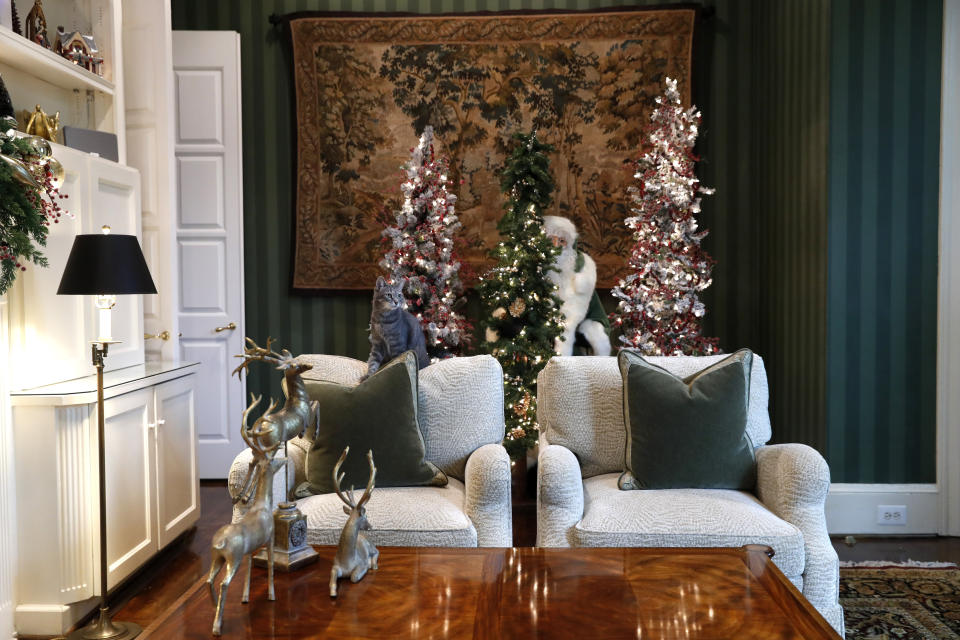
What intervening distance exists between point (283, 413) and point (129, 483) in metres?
1.71

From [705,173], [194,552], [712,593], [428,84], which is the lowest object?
[194,552]

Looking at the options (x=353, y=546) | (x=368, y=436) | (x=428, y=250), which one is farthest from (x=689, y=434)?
(x=428, y=250)

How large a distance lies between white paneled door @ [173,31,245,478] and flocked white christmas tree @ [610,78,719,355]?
240cm

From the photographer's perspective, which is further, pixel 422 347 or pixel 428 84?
pixel 428 84

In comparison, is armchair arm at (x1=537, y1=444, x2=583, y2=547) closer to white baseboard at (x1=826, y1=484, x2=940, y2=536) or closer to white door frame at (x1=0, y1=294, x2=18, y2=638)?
white door frame at (x1=0, y1=294, x2=18, y2=638)

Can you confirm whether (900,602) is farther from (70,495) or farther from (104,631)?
(70,495)

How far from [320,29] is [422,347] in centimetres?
246

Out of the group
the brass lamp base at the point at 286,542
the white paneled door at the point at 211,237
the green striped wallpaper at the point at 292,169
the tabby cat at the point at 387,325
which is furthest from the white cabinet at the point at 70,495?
the green striped wallpaper at the point at 292,169

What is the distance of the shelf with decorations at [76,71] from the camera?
3.03 m

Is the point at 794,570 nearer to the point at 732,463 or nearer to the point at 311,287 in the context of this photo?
the point at 732,463

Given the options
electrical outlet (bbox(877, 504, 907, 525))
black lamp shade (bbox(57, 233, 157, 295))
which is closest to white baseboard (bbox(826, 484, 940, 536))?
electrical outlet (bbox(877, 504, 907, 525))

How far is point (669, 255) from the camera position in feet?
14.4

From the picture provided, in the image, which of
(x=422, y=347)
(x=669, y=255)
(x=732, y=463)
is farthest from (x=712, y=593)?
(x=669, y=255)

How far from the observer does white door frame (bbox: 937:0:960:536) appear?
140 inches
